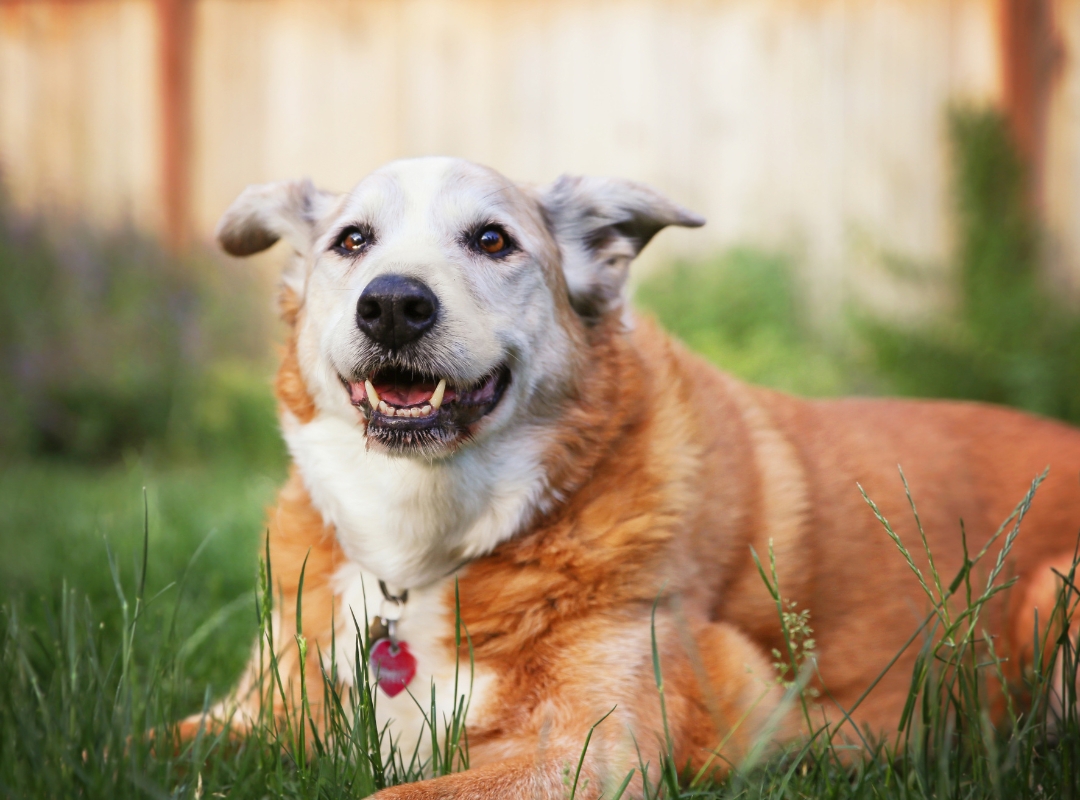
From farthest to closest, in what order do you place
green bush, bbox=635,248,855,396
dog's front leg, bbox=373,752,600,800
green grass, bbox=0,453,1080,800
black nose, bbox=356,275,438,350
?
1. green bush, bbox=635,248,855,396
2. black nose, bbox=356,275,438,350
3. dog's front leg, bbox=373,752,600,800
4. green grass, bbox=0,453,1080,800

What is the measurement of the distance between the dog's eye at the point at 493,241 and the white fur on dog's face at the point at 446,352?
1 centimetres

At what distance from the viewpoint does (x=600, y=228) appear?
95.9 inches

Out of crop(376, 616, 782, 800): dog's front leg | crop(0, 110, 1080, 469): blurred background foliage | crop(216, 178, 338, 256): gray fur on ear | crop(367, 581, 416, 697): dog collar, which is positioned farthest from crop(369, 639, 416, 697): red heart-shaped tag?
crop(0, 110, 1080, 469): blurred background foliage

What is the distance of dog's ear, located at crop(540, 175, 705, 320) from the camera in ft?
7.68

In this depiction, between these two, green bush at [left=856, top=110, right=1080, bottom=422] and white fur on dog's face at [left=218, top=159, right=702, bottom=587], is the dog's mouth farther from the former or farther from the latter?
green bush at [left=856, top=110, right=1080, bottom=422]

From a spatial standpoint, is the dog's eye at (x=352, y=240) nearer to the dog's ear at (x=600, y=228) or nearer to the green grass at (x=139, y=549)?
the dog's ear at (x=600, y=228)

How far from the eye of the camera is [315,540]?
7.27 ft

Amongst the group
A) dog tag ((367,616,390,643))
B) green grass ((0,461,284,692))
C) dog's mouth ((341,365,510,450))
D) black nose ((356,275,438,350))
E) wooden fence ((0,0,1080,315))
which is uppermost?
wooden fence ((0,0,1080,315))

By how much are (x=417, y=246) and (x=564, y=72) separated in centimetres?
432

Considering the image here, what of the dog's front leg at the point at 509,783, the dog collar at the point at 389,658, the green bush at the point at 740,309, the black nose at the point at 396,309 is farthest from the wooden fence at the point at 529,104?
the dog's front leg at the point at 509,783

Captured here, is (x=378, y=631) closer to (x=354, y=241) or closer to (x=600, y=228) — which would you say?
(x=354, y=241)

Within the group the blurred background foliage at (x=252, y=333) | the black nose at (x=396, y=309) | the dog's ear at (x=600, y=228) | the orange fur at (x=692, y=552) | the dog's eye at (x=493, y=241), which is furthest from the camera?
the blurred background foliage at (x=252, y=333)

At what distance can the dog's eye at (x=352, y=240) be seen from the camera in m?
2.23

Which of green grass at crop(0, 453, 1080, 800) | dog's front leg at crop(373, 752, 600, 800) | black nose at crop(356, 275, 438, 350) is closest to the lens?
green grass at crop(0, 453, 1080, 800)
